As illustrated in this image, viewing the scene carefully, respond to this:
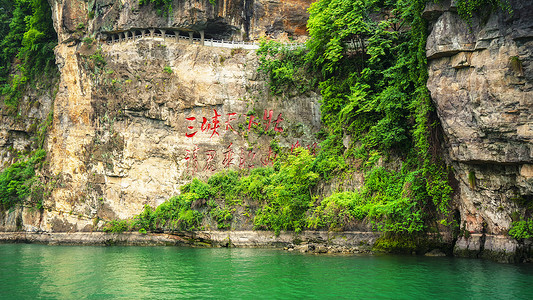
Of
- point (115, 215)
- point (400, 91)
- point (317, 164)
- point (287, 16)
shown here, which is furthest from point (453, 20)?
point (115, 215)

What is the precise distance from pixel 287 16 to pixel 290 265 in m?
15.5

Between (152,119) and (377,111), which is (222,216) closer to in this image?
(152,119)

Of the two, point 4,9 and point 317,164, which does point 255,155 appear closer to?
point 317,164

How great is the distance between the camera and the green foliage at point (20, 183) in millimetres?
23172

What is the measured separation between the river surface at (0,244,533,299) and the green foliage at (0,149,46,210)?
8344 mm

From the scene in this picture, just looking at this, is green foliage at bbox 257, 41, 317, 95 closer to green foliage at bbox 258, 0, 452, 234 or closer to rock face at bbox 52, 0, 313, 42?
green foliage at bbox 258, 0, 452, 234

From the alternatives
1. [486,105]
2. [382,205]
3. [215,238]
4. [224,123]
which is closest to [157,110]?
[224,123]

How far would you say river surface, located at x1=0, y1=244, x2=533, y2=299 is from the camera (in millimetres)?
9617

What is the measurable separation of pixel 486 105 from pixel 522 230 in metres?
3.66

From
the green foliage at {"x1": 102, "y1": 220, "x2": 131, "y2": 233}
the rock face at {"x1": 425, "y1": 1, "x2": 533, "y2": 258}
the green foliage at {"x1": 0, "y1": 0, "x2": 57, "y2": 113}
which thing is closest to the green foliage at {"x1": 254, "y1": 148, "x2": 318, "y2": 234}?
the rock face at {"x1": 425, "y1": 1, "x2": 533, "y2": 258}

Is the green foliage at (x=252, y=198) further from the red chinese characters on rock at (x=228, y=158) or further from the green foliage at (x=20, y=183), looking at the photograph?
the green foliage at (x=20, y=183)

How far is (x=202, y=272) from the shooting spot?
12383 mm

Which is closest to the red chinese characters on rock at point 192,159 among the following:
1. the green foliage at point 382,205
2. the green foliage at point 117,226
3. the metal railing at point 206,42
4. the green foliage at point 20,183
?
the green foliage at point 117,226

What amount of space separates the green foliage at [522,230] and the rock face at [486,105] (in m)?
0.28
